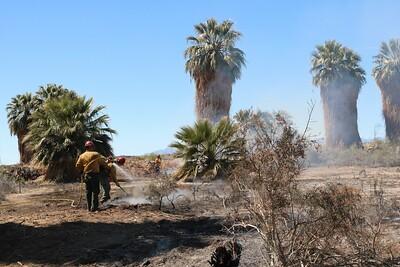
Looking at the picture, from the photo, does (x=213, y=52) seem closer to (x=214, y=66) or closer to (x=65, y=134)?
(x=214, y=66)

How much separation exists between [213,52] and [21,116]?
1353 centimetres

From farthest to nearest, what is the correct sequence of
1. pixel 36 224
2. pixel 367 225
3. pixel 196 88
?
1. pixel 196 88
2. pixel 36 224
3. pixel 367 225

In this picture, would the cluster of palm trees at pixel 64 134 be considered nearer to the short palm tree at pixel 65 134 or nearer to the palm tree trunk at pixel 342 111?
the short palm tree at pixel 65 134

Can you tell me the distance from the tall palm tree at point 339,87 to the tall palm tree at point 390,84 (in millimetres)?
2283

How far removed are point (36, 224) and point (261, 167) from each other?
6484mm

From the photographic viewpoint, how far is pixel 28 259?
8.43 m

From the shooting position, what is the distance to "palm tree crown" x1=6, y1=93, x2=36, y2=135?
1368 inches

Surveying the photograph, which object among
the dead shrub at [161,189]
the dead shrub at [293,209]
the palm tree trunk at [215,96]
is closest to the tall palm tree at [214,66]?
the palm tree trunk at [215,96]

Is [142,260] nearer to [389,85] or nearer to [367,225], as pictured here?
[367,225]

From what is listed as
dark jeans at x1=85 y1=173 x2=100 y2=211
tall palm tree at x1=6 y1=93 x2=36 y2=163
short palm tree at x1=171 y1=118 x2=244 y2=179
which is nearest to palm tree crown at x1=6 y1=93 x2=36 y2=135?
tall palm tree at x1=6 y1=93 x2=36 y2=163

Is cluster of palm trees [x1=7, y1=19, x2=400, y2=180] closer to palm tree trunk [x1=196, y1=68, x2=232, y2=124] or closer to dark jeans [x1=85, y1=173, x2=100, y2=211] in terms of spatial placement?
palm tree trunk [x1=196, y1=68, x2=232, y2=124]

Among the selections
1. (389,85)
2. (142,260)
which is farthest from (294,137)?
(389,85)

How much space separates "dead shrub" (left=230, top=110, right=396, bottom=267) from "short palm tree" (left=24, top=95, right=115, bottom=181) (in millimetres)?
16999

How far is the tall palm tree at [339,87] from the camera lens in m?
46.6
